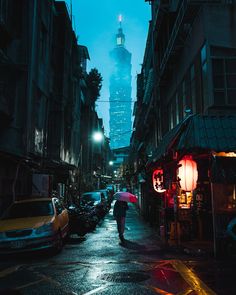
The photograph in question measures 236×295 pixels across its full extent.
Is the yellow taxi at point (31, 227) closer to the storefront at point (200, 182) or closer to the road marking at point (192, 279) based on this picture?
the road marking at point (192, 279)

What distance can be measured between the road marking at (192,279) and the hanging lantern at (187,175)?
135 inches

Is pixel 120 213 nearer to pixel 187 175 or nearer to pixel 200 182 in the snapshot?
pixel 200 182

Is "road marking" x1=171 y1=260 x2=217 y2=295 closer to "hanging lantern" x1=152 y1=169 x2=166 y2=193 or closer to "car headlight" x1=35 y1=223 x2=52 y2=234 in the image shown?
"car headlight" x1=35 y1=223 x2=52 y2=234

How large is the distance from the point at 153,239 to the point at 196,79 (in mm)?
7205

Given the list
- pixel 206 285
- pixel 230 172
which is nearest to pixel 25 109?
pixel 230 172

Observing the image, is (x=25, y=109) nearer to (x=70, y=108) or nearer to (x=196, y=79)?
(x=196, y=79)

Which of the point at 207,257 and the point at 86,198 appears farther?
the point at 86,198

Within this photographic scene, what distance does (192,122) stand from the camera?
36.4ft

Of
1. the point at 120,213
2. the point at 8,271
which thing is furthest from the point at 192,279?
the point at 120,213

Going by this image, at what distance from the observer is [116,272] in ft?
27.7

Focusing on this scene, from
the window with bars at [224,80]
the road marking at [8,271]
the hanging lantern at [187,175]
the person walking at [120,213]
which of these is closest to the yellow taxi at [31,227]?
the road marking at [8,271]

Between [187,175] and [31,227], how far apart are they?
5.78m

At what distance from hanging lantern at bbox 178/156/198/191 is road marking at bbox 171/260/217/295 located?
3.42m

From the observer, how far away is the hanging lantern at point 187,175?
1232 cm
